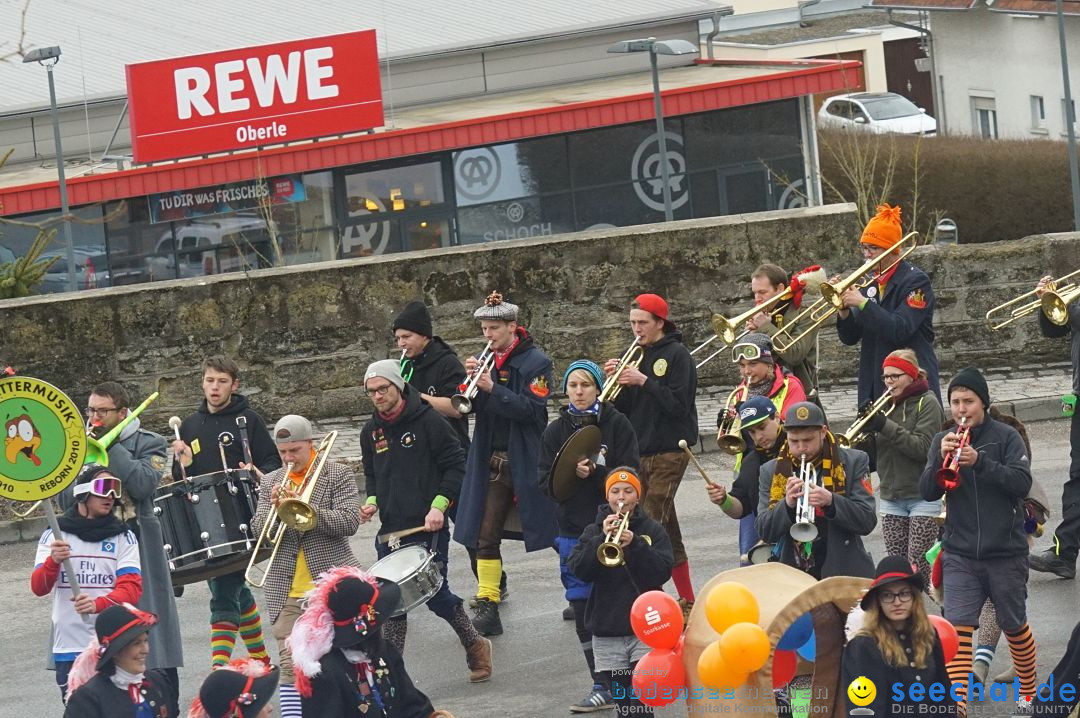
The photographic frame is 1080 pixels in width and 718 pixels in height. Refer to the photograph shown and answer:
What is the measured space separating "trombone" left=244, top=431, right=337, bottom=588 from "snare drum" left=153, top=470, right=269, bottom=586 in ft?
0.45

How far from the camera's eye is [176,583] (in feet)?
29.8

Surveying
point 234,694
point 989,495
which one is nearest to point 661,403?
point 989,495

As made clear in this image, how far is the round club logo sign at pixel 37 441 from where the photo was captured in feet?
25.5

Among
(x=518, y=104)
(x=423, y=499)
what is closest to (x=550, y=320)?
(x=423, y=499)

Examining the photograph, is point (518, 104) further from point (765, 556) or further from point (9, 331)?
point (765, 556)

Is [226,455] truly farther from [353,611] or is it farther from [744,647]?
[744,647]

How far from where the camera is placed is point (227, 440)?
31.5 feet

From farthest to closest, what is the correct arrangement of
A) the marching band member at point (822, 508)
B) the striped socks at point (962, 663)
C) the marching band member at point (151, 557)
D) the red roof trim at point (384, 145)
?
1. the red roof trim at point (384, 145)
2. the marching band member at point (151, 557)
3. the marching band member at point (822, 508)
4. the striped socks at point (962, 663)

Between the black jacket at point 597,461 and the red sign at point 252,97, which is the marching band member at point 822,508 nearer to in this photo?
the black jacket at point 597,461

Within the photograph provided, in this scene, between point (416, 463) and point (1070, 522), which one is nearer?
point (416, 463)

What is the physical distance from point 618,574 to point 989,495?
5.70 feet

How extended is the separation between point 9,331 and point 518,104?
1652 centimetres

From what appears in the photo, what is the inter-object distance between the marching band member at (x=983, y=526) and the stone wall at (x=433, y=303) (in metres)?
6.72

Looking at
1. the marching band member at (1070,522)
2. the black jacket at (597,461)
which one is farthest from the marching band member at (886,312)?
Result: the black jacket at (597,461)
